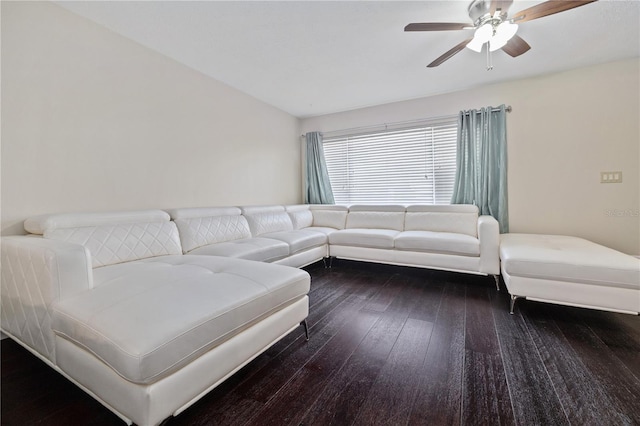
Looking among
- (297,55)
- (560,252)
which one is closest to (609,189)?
(560,252)

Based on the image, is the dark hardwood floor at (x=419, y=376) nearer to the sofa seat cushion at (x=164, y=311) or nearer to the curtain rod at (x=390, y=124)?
the sofa seat cushion at (x=164, y=311)

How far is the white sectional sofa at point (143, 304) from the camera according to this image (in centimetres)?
91

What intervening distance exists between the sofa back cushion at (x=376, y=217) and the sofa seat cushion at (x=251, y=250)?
4.79 feet

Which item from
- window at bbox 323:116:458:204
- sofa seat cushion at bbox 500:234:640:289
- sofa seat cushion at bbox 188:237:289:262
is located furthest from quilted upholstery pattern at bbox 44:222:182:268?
window at bbox 323:116:458:204

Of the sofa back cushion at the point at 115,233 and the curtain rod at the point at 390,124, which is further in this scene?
the curtain rod at the point at 390,124

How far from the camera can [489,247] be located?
8.39 ft

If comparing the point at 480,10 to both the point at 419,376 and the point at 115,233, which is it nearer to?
the point at 419,376

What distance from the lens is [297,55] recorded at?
258 centimetres

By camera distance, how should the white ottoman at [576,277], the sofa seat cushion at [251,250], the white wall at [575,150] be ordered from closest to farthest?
the white ottoman at [576,277] < the sofa seat cushion at [251,250] < the white wall at [575,150]

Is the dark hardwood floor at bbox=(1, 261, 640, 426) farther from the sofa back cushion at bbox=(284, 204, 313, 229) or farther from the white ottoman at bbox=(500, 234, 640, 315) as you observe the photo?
the sofa back cushion at bbox=(284, 204, 313, 229)

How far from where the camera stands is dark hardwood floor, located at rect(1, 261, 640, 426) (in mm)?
1089

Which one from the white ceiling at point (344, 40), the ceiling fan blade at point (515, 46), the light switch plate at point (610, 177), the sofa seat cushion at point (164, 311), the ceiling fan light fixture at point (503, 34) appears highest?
the white ceiling at point (344, 40)

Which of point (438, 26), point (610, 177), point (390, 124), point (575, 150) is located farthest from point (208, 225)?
point (610, 177)

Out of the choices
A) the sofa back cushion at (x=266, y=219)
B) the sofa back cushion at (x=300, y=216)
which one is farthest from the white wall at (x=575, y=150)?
the sofa back cushion at (x=266, y=219)
